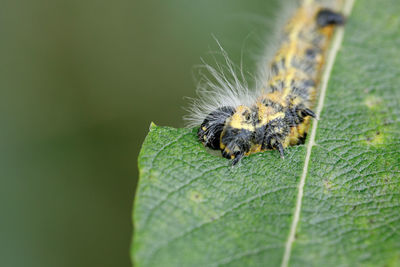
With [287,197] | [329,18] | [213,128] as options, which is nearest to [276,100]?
[213,128]

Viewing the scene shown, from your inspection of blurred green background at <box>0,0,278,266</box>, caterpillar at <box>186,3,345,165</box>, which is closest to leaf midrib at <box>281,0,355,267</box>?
caterpillar at <box>186,3,345,165</box>

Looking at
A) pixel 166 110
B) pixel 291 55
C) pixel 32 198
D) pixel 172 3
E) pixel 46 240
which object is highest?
pixel 172 3

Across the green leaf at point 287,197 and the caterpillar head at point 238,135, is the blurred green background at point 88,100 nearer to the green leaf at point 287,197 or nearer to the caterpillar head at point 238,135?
the caterpillar head at point 238,135

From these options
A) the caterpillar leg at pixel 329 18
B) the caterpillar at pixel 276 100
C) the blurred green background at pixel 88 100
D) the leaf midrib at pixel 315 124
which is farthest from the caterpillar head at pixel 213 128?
the blurred green background at pixel 88 100

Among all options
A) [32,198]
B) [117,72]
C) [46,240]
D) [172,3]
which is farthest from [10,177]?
[172,3]

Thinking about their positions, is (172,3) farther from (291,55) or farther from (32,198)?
(32,198)

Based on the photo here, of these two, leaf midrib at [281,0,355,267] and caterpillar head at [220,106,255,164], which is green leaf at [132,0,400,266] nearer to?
leaf midrib at [281,0,355,267]

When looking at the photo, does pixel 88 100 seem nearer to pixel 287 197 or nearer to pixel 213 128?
pixel 213 128
